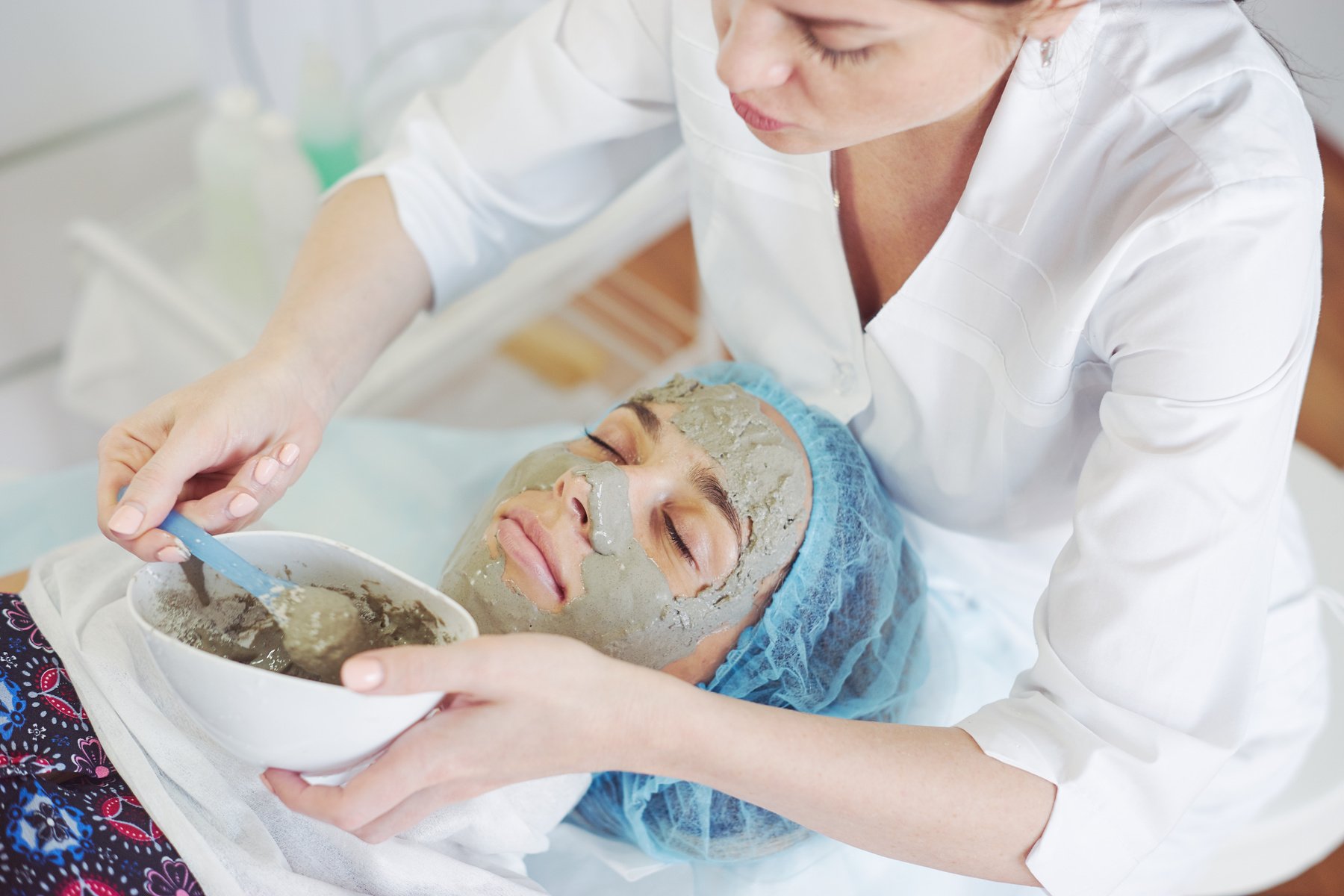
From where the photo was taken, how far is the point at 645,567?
39.0 inches

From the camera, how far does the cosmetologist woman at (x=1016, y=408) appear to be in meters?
0.77

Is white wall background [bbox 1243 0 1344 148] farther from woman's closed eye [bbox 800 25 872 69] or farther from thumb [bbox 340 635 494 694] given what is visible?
thumb [bbox 340 635 494 694]

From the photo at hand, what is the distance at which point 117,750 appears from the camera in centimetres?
88

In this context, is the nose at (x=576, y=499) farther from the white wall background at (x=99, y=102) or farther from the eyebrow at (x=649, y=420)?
the white wall background at (x=99, y=102)

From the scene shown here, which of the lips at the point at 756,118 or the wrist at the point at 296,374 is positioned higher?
the lips at the point at 756,118

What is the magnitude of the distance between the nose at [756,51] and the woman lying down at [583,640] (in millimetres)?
353

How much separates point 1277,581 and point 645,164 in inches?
33.3

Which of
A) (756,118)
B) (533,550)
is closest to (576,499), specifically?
(533,550)

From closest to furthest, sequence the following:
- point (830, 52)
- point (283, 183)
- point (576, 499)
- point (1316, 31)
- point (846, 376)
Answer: point (830, 52), point (576, 499), point (846, 376), point (283, 183), point (1316, 31)

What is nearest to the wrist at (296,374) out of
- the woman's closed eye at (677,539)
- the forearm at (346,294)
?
the forearm at (346,294)

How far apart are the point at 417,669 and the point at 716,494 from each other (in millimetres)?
404

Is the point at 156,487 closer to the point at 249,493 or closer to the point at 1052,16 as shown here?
the point at 249,493

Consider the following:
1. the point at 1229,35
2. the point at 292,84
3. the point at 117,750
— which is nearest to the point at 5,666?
the point at 117,750

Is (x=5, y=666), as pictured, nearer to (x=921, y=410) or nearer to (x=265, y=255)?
(x=921, y=410)
